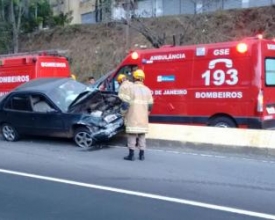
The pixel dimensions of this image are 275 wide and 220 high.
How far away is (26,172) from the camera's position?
8.91 metres

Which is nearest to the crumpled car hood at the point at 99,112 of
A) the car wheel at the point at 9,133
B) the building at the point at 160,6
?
the car wheel at the point at 9,133

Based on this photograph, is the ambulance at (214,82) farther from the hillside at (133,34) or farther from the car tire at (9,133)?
the hillside at (133,34)

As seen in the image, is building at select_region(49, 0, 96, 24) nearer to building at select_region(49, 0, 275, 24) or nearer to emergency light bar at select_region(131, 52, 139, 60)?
building at select_region(49, 0, 275, 24)

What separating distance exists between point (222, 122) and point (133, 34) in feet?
58.5

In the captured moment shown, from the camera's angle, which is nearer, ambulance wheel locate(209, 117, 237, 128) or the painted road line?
the painted road line

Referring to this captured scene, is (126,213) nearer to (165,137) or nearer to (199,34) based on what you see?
(165,137)

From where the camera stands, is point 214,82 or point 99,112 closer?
point 99,112

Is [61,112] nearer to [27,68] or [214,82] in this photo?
[214,82]

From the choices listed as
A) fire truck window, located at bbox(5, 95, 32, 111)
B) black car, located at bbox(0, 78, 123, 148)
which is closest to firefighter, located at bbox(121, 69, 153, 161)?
black car, located at bbox(0, 78, 123, 148)

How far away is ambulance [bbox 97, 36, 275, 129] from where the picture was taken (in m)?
11.6

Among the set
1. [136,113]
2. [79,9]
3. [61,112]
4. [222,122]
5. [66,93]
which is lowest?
[222,122]

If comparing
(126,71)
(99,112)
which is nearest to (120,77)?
(126,71)

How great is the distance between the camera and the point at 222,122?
12328 millimetres

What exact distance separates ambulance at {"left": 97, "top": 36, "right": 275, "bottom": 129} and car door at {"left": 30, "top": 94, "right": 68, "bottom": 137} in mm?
2538
